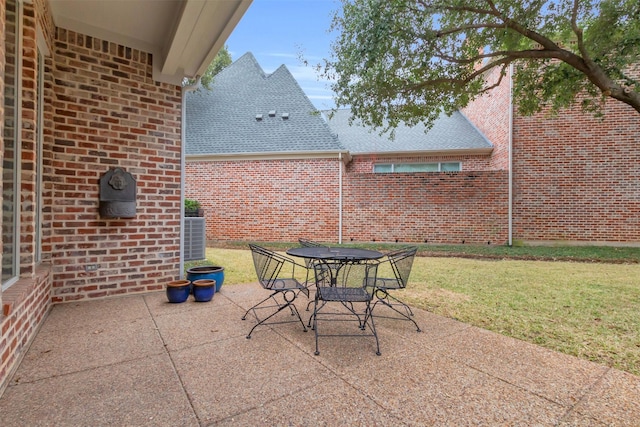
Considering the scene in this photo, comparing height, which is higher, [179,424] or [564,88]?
[564,88]

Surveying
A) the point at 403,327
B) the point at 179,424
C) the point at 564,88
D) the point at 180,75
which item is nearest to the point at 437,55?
the point at 564,88

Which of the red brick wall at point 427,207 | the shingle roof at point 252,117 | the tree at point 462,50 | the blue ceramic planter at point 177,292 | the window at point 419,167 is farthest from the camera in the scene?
the window at point 419,167

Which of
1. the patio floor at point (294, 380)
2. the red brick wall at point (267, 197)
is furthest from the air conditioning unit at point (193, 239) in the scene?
the red brick wall at point (267, 197)

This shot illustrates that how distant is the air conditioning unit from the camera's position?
6750mm

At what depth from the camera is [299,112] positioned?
1184cm

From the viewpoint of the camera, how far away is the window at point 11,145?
8.07 ft

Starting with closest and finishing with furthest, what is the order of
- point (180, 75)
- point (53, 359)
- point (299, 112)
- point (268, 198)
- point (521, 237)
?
point (53, 359), point (180, 75), point (521, 237), point (268, 198), point (299, 112)

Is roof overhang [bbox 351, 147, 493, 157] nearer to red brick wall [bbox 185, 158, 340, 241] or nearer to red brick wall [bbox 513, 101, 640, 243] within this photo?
red brick wall [bbox 513, 101, 640, 243]

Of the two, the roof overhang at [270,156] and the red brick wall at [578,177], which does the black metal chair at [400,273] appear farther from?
the red brick wall at [578,177]

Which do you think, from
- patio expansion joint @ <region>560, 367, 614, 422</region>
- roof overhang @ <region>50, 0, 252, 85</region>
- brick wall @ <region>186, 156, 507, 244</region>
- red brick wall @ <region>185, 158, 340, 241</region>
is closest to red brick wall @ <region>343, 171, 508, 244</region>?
brick wall @ <region>186, 156, 507, 244</region>

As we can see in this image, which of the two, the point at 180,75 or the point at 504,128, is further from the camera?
the point at 504,128

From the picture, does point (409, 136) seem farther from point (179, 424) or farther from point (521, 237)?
point (179, 424)

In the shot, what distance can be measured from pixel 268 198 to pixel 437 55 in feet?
21.7

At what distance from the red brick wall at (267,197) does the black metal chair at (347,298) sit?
6469mm
